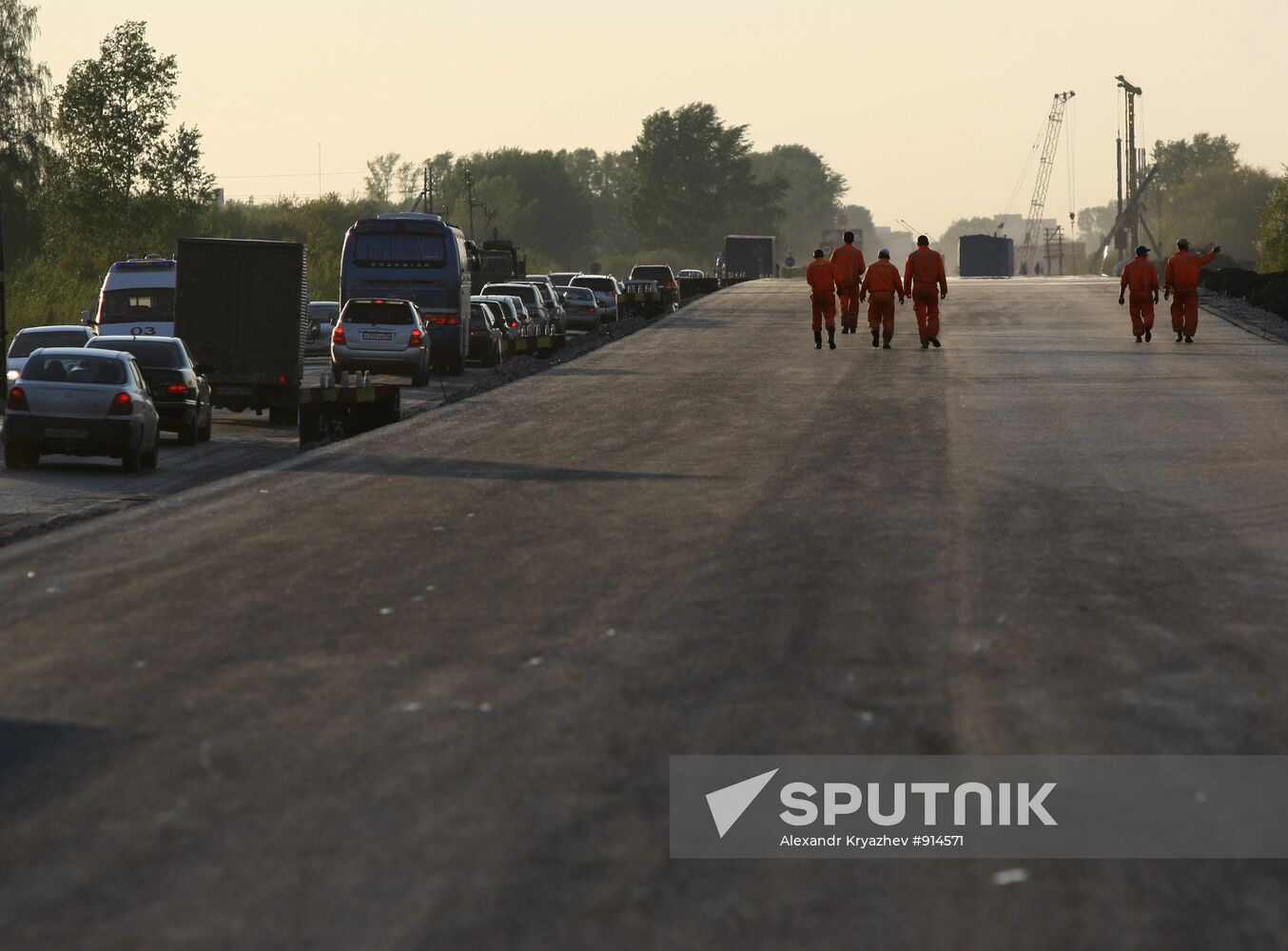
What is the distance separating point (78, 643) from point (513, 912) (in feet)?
16.2

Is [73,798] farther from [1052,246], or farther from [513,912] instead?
[1052,246]

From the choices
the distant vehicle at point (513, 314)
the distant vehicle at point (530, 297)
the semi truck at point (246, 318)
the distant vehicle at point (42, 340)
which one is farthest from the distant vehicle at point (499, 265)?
the semi truck at point (246, 318)

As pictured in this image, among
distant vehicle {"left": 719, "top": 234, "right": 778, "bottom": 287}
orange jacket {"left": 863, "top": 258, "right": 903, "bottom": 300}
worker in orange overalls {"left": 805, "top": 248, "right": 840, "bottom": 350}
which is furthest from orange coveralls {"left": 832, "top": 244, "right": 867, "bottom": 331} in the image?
distant vehicle {"left": 719, "top": 234, "right": 778, "bottom": 287}

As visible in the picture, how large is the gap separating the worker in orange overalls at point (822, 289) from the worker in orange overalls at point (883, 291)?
0.62 metres

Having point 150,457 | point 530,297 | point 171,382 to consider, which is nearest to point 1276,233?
point 530,297

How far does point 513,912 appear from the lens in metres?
5.78

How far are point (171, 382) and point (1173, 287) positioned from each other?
751 inches

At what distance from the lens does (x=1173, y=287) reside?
117 ft

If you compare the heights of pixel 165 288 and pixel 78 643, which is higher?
pixel 165 288

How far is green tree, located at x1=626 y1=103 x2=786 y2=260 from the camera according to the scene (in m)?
196

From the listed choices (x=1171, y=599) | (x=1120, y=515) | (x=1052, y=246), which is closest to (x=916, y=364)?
(x=1120, y=515)

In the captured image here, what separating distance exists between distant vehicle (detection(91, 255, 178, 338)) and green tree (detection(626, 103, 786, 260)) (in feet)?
532

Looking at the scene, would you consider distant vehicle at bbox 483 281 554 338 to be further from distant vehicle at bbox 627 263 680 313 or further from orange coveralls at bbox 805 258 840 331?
orange coveralls at bbox 805 258 840 331

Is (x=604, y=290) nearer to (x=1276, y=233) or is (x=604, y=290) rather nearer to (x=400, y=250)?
(x=400, y=250)
